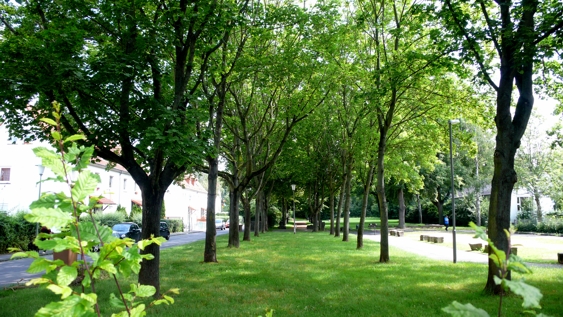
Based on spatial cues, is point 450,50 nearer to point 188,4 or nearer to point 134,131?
point 188,4

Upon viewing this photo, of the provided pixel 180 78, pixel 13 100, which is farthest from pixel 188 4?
pixel 13 100

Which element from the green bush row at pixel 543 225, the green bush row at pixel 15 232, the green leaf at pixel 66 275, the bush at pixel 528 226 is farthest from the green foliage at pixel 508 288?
the bush at pixel 528 226

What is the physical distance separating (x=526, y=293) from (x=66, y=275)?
1.66 metres

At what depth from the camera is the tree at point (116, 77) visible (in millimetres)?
7824

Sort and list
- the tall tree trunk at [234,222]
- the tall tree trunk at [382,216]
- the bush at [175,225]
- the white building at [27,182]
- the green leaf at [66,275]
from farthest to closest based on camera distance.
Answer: the bush at [175,225]
the white building at [27,182]
the tall tree trunk at [234,222]
the tall tree trunk at [382,216]
the green leaf at [66,275]

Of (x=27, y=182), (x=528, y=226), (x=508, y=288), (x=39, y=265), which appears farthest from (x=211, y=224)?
(x=528, y=226)

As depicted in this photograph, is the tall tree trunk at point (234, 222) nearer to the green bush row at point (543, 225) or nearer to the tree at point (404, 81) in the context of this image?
the tree at point (404, 81)

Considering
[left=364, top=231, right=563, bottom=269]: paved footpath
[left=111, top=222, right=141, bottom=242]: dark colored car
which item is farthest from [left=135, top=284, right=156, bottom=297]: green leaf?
[left=111, top=222, right=141, bottom=242]: dark colored car

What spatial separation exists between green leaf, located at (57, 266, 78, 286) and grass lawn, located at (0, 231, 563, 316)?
651 centimetres

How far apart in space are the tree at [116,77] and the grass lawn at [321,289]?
1865 millimetres

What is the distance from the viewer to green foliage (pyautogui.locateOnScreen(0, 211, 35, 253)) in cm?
2258

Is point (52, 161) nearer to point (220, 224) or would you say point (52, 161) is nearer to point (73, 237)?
point (73, 237)

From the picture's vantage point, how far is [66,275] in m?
1.51

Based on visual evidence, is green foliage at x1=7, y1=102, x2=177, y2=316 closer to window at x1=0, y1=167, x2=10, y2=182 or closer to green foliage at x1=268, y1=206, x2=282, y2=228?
window at x1=0, y1=167, x2=10, y2=182
